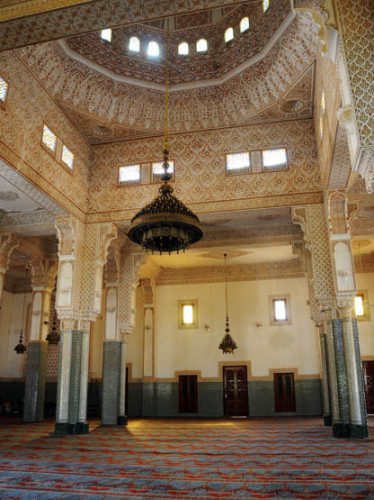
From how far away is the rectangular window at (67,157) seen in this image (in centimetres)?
884

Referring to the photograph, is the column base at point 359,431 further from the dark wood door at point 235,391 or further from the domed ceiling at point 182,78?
the dark wood door at point 235,391

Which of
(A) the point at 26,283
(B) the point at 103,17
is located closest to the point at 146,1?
(B) the point at 103,17

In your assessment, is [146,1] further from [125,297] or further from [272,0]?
Answer: [125,297]

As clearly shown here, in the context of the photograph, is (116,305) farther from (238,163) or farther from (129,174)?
(238,163)

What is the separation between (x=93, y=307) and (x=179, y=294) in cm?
557

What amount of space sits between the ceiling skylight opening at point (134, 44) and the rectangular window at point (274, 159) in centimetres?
331

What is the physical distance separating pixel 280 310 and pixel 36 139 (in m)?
8.90

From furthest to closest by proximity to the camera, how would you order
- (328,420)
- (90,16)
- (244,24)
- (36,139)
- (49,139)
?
1. (328,420)
2. (244,24)
3. (49,139)
4. (36,139)
5. (90,16)

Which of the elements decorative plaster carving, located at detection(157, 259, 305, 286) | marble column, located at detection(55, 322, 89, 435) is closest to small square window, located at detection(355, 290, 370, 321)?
decorative plaster carving, located at detection(157, 259, 305, 286)

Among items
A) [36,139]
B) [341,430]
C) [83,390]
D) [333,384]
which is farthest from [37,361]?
[341,430]

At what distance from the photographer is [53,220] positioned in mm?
9703

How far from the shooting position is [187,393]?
45.2ft

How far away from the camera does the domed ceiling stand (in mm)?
8102

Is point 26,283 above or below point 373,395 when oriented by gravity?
above
